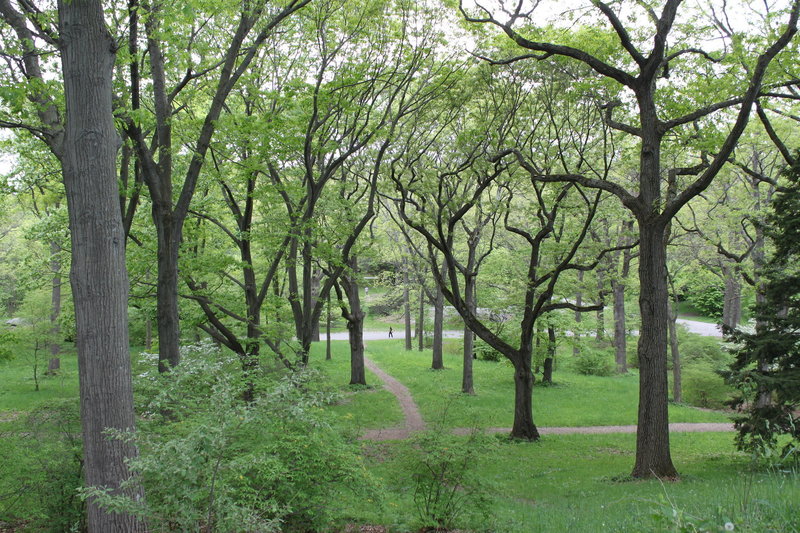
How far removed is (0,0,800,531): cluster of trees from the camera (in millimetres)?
5105

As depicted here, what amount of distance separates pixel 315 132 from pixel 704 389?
58.7ft

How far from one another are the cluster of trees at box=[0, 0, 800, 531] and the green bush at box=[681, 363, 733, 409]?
596 cm

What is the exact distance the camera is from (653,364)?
29.8 ft

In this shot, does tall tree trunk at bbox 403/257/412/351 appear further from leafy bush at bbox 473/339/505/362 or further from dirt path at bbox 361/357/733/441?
dirt path at bbox 361/357/733/441

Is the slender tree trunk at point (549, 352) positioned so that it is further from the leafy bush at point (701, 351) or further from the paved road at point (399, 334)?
the paved road at point (399, 334)

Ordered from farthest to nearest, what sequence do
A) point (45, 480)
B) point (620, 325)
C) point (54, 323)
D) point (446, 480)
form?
point (620, 325) < point (54, 323) < point (45, 480) < point (446, 480)

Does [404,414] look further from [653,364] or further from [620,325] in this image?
[620,325]

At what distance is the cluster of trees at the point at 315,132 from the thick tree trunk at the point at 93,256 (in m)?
0.02

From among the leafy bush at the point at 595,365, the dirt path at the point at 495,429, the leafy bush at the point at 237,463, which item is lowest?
the dirt path at the point at 495,429

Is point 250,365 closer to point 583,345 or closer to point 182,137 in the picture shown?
point 182,137

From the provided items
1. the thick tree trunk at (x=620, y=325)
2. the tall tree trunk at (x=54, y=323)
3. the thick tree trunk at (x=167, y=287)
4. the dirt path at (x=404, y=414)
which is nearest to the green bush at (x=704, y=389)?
the thick tree trunk at (x=620, y=325)

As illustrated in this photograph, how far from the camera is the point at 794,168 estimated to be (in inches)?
344

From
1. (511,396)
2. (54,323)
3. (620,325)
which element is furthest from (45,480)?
(620,325)

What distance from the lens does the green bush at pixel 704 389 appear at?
19906mm
